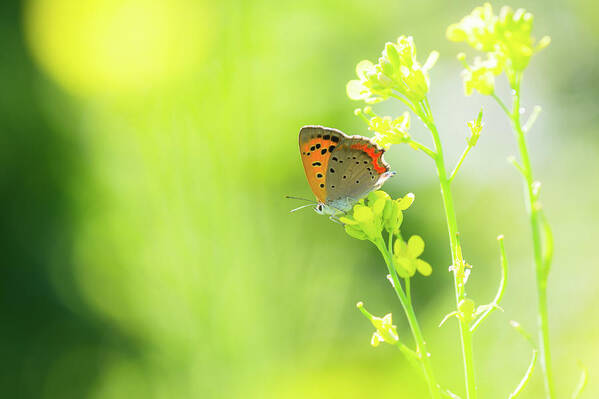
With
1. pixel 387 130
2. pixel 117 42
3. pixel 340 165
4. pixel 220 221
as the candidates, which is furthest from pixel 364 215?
pixel 117 42

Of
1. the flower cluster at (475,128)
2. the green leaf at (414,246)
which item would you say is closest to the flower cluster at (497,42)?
the flower cluster at (475,128)

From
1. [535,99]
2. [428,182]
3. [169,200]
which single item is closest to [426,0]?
[535,99]

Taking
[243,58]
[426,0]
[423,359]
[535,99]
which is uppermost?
[426,0]

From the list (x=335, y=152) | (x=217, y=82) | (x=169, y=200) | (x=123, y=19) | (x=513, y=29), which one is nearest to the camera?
(x=513, y=29)

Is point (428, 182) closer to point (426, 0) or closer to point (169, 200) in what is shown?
point (169, 200)

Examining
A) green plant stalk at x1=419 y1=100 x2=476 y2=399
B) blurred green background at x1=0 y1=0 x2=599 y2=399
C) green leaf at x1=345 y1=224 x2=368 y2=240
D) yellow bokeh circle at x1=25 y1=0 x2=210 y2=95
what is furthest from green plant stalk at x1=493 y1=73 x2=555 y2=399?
yellow bokeh circle at x1=25 y1=0 x2=210 y2=95

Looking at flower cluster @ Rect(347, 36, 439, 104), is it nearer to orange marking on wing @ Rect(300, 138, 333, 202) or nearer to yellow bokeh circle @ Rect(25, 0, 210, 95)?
orange marking on wing @ Rect(300, 138, 333, 202)
